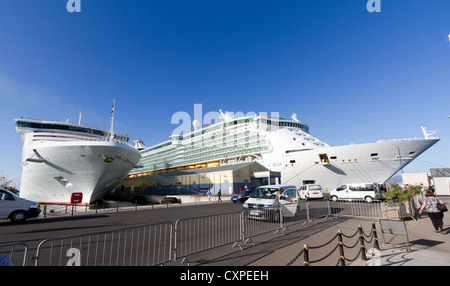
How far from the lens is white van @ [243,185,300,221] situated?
340 inches

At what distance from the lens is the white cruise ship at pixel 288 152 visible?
24469 mm

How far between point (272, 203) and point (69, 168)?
18.6m

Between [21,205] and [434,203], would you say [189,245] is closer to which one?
[434,203]

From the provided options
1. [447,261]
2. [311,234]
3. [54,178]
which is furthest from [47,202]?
[447,261]

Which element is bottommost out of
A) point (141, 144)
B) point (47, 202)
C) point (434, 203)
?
point (47, 202)

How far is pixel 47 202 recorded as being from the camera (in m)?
19.9

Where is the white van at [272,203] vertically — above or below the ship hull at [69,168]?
below

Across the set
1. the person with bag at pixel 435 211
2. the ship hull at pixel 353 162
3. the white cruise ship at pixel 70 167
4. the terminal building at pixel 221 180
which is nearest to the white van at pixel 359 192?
the ship hull at pixel 353 162

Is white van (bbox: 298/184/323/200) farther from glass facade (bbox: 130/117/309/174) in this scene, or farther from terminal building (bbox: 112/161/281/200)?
glass facade (bbox: 130/117/309/174)

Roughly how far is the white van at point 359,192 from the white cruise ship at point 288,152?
9.22m

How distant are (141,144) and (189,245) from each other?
233 ft

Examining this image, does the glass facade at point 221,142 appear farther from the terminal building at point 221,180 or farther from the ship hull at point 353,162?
the ship hull at point 353,162

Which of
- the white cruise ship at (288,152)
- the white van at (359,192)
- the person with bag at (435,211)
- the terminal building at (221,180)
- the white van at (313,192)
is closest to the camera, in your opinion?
the person with bag at (435,211)

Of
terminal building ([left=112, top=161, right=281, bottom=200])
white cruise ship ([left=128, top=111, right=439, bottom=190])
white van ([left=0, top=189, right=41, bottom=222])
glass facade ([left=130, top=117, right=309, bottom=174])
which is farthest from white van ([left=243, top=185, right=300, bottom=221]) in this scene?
glass facade ([left=130, top=117, right=309, bottom=174])
